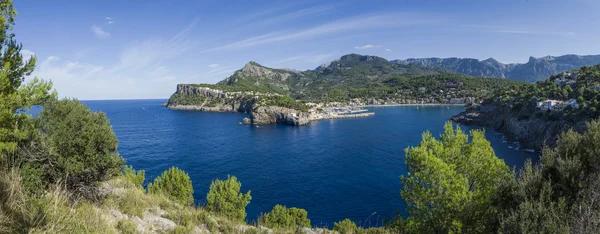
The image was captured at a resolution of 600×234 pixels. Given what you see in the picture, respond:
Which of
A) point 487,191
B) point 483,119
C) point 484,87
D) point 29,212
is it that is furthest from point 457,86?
point 29,212

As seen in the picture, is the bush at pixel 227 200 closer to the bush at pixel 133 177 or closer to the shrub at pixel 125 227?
the bush at pixel 133 177

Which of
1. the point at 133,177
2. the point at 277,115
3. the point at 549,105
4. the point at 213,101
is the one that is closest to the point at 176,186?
the point at 133,177

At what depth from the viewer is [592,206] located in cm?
837

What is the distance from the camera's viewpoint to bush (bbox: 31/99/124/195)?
11945 mm

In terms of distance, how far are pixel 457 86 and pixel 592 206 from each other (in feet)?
701

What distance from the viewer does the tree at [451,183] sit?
1316 cm

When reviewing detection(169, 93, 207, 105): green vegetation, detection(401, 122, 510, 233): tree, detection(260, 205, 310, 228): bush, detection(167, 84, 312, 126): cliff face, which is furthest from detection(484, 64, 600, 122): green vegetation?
detection(169, 93, 207, 105): green vegetation

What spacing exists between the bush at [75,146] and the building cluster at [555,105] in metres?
75.3

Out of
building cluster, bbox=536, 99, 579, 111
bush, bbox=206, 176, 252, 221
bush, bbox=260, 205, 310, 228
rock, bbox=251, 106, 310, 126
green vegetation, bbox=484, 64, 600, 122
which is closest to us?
bush, bbox=206, 176, 252, 221

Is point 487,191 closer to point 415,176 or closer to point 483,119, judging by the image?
point 415,176

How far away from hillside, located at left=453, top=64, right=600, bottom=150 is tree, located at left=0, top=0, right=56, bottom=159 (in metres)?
58.2

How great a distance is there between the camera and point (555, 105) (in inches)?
2281

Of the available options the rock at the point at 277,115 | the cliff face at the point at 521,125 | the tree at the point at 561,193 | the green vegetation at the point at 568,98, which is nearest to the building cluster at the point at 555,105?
the green vegetation at the point at 568,98

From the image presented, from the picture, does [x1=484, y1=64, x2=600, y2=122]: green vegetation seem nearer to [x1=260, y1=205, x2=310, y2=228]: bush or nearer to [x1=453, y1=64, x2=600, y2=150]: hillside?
[x1=453, y1=64, x2=600, y2=150]: hillside
